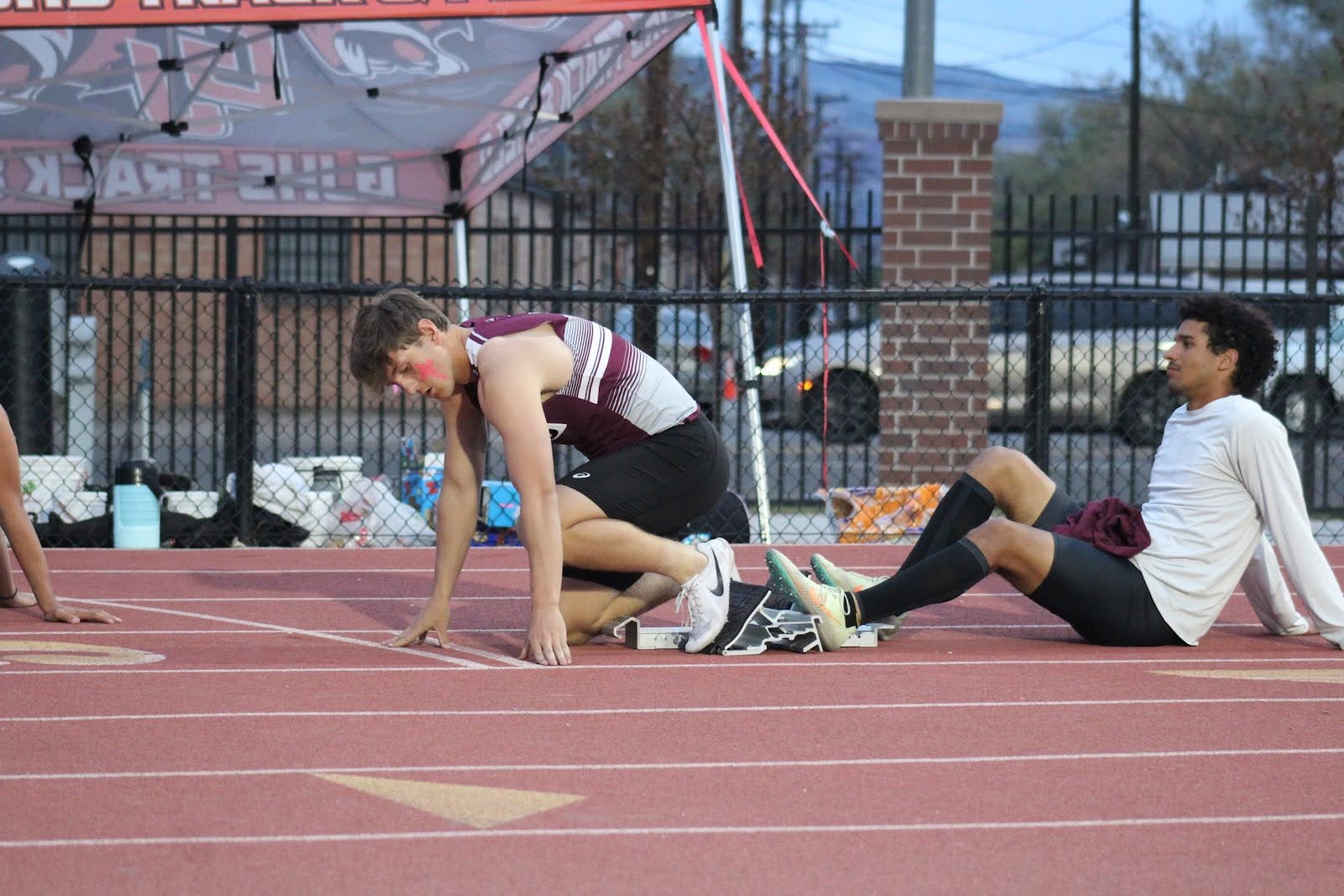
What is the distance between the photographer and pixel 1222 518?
5.83 meters

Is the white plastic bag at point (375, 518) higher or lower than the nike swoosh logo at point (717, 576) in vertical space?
lower

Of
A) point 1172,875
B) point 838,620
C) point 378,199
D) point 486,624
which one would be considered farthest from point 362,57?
point 1172,875

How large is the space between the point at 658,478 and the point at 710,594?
42 cm

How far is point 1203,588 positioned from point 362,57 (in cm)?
639

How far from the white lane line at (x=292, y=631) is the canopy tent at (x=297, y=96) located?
2874 mm

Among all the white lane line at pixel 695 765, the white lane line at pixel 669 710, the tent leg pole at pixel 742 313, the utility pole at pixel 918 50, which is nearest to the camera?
the white lane line at pixel 695 765

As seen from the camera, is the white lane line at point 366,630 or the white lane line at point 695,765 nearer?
the white lane line at point 695,765

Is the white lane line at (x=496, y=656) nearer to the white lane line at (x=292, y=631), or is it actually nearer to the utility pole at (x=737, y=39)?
the white lane line at (x=292, y=631)

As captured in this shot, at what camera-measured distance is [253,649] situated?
20.0 ft

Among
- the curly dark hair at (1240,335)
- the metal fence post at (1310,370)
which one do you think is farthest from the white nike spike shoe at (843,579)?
the metal fence post at (1310,370)

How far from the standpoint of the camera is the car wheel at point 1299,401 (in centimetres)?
1081

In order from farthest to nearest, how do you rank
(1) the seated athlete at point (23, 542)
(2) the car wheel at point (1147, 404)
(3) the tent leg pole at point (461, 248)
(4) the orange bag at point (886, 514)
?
(2) the car wheel at point (1147, 404) → (3) the tent leg pole at point (461, 248) → (4) the orange bag at point (886, 514) → (1) the seated athlete at point (23, 542)

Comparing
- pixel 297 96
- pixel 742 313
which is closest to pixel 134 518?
pixel 297 96

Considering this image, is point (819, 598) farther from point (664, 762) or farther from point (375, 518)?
point (375, 518)
